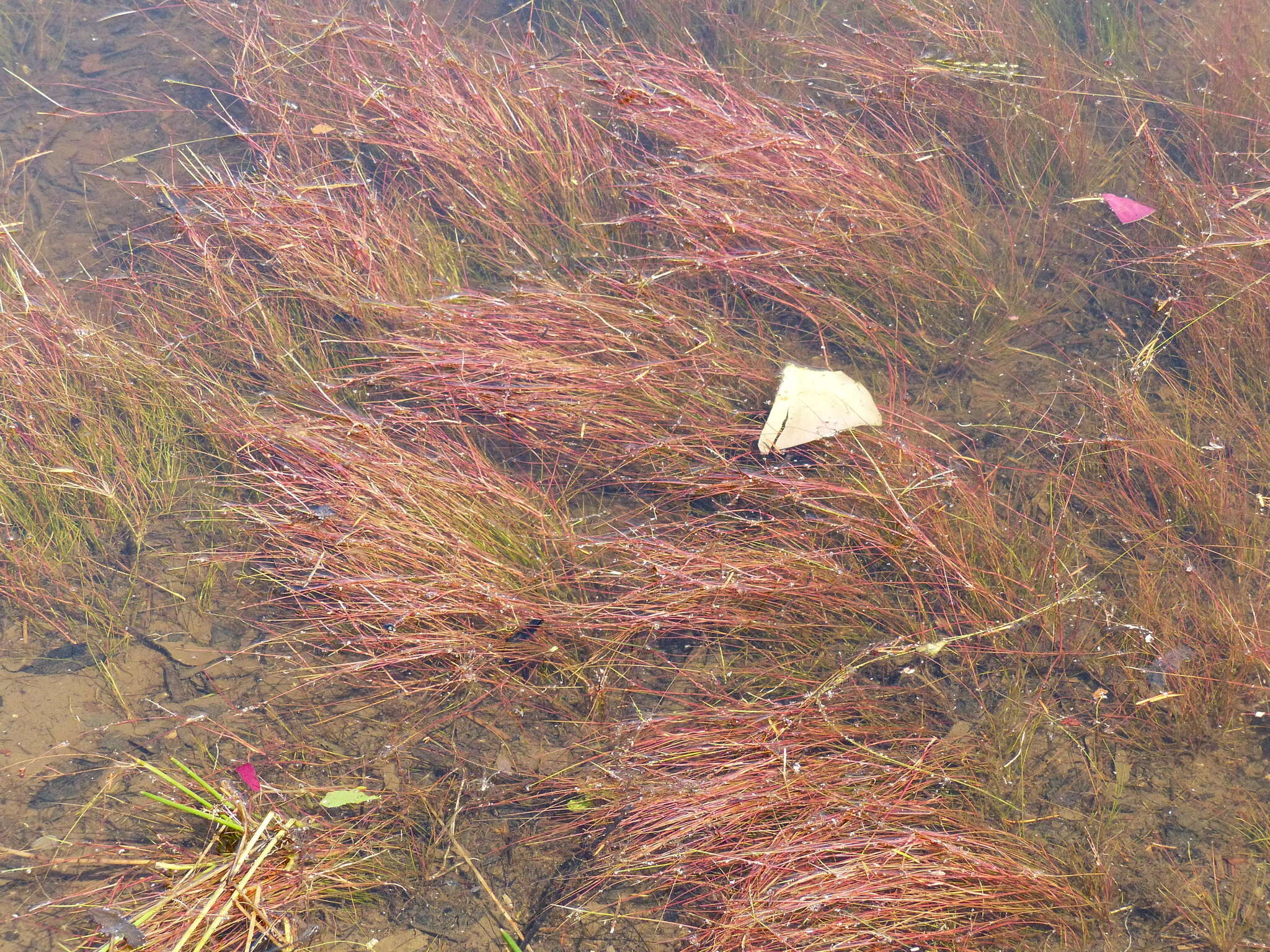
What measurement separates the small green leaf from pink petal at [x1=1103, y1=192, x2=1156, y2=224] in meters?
3.14

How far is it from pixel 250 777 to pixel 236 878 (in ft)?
0.84

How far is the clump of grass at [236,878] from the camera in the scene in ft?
5.98

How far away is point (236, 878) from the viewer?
1.90 metres

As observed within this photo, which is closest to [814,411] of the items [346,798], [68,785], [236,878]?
[346,798]

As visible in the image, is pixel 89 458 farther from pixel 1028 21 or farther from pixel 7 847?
pixel 1028 21

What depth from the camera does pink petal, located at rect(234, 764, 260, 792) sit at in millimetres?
2090

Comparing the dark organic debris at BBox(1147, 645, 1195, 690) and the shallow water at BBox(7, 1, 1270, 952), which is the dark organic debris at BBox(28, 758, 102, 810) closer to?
the shallow water at BBox(7, 1, 1270, 952)

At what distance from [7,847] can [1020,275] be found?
11.5ft

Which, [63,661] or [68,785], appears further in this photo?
[63,661]

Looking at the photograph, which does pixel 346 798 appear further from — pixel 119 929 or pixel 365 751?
pixel 119 929

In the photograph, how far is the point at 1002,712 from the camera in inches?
84.5

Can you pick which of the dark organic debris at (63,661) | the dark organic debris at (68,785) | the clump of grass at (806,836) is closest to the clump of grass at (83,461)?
the dark organic debris at (63,661)

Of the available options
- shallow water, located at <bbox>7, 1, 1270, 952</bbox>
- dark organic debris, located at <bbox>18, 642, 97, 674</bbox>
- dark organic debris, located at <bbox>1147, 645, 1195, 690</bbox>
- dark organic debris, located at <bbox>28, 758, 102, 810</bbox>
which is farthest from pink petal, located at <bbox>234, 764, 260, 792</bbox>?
dark organic debris, located at <bbox>1147, 645, 1195, 690</bbox>

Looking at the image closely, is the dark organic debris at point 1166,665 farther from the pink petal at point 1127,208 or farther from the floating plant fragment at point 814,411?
the pink petal at point 1127,208
